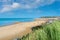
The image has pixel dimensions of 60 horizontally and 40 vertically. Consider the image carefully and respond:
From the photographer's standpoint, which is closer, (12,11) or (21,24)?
(12,11)

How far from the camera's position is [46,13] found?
399cm

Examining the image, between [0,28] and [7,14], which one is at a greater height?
[7,14]

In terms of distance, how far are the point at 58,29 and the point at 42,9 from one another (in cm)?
347

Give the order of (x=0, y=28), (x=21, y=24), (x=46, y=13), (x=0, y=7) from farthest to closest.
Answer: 1. (x=21, y=24)
2. (x=0, y=28)
3. (x=0, y=7)
4. (x=46, y=13)

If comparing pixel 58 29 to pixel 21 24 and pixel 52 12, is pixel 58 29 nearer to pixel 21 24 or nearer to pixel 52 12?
pixel 52 12

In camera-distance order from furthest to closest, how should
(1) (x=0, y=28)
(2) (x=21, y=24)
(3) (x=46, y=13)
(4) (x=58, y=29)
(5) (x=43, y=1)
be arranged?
(2) (x=21, y=24), (1) (x=0, y=28), (3) (x=46, y=13), (5) (x=43, y=1), (4) (x=58, y=29)

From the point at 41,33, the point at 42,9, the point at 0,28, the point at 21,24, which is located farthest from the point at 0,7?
the point at 41,33

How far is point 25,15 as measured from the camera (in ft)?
13.9

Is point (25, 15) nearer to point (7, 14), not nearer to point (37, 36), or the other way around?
point (7, 14)

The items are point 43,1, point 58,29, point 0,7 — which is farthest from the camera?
point 0,7

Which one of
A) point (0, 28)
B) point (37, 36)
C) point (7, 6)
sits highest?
point (7, 6)

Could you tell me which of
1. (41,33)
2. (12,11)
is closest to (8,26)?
(12,11)

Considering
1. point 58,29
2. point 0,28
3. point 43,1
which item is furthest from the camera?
point 0,28

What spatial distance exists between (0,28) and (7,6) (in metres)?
2.35
